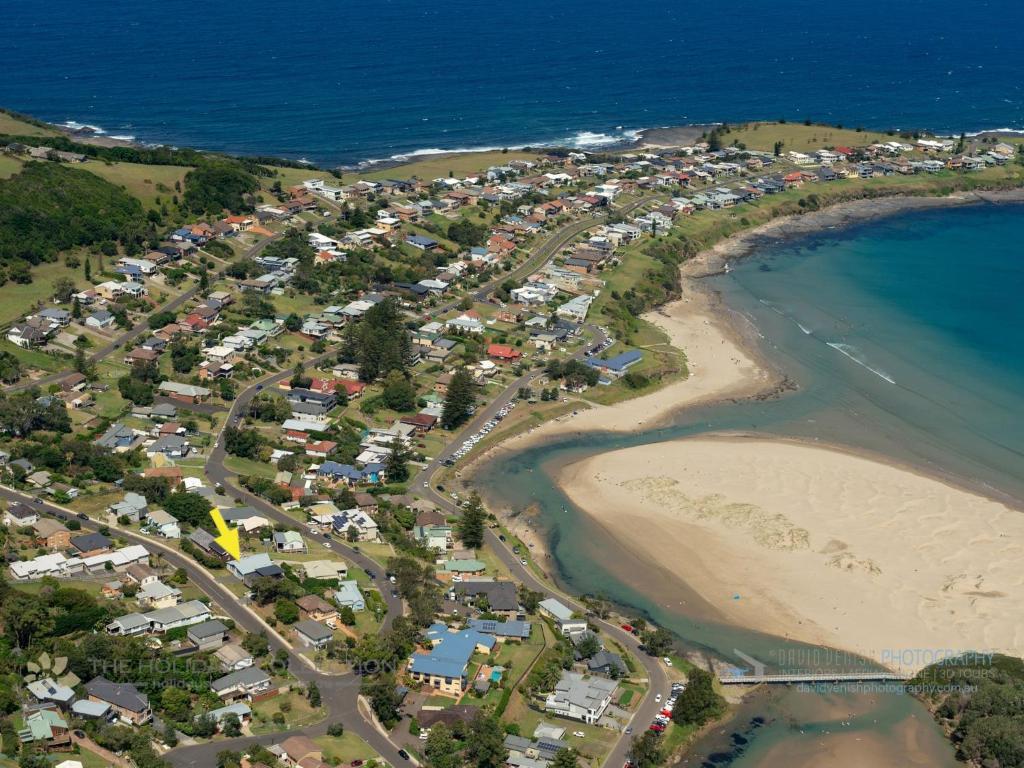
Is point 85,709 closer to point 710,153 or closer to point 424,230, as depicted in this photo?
point 424,230

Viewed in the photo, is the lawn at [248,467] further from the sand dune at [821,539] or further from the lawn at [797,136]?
the lawn at [797,136]

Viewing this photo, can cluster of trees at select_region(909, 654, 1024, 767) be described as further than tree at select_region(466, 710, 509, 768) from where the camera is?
Yes

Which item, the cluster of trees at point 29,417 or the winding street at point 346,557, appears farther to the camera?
the cluster of trees at point 29,417

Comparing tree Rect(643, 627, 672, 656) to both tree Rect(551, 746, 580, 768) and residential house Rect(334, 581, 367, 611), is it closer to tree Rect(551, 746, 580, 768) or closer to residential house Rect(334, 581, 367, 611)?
tree Rect(551, 746, 580, 768)

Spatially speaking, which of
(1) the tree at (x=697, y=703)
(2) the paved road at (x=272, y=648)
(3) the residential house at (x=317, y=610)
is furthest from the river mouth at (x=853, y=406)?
(2) the paved road at (x=272, y=648)

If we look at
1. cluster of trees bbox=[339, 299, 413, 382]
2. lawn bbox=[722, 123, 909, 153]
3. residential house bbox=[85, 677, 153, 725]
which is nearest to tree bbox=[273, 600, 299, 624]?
residential house bbox=[85, 677, 153, 725]
